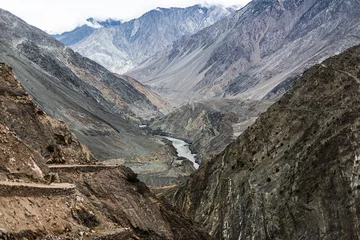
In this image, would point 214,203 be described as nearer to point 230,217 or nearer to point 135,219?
point 230,217

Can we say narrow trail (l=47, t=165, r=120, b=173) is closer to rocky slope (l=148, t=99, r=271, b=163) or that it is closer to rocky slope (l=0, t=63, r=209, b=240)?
rocky slope (l=0, t=63, r=209, b=240)

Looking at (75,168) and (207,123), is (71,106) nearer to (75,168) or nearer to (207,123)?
(207,123)

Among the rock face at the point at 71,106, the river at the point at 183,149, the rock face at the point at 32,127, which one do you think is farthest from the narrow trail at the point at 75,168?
the river at the point at 183,149

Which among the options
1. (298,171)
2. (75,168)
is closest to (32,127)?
(75,168)

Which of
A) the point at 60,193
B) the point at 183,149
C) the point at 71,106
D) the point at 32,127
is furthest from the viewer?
the point at 183,149

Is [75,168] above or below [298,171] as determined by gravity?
below

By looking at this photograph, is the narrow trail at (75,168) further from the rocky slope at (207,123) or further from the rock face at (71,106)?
the rocky slope at (207,123)
